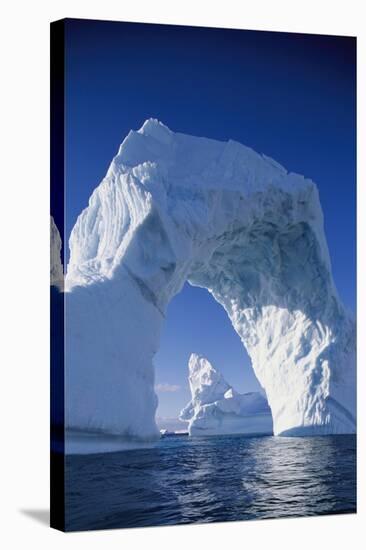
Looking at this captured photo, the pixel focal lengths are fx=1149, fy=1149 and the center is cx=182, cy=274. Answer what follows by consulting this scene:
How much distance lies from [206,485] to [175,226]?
367 cm

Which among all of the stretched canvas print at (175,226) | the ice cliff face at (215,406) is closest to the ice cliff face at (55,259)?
the stretched canvas print at (175,226)

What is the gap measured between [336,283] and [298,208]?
1.61 meters

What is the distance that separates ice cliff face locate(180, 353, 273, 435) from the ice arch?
4.86m

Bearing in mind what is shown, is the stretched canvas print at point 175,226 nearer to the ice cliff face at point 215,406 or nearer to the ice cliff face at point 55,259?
the ice cliff face at point 55,259

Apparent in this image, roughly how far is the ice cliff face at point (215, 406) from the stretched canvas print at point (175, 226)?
6.61 meters

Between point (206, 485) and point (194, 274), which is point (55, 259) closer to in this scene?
point (206, 485)

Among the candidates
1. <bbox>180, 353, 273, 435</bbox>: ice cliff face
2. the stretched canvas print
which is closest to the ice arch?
the stretched canvas print

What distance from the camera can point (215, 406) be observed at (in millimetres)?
26453

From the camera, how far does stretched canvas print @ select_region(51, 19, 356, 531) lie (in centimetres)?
1472

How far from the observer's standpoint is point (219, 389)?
2688 centimetres

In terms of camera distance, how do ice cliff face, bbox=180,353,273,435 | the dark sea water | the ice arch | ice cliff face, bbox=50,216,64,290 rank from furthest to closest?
ice cliff face, bbox=180,353,273,435 → the ice arch → ice cliff face, bbox=50,216,64,290 → the dark sea water

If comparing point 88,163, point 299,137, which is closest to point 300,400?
point 299,137

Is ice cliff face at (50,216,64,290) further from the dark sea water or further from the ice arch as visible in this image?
the dark sea water
